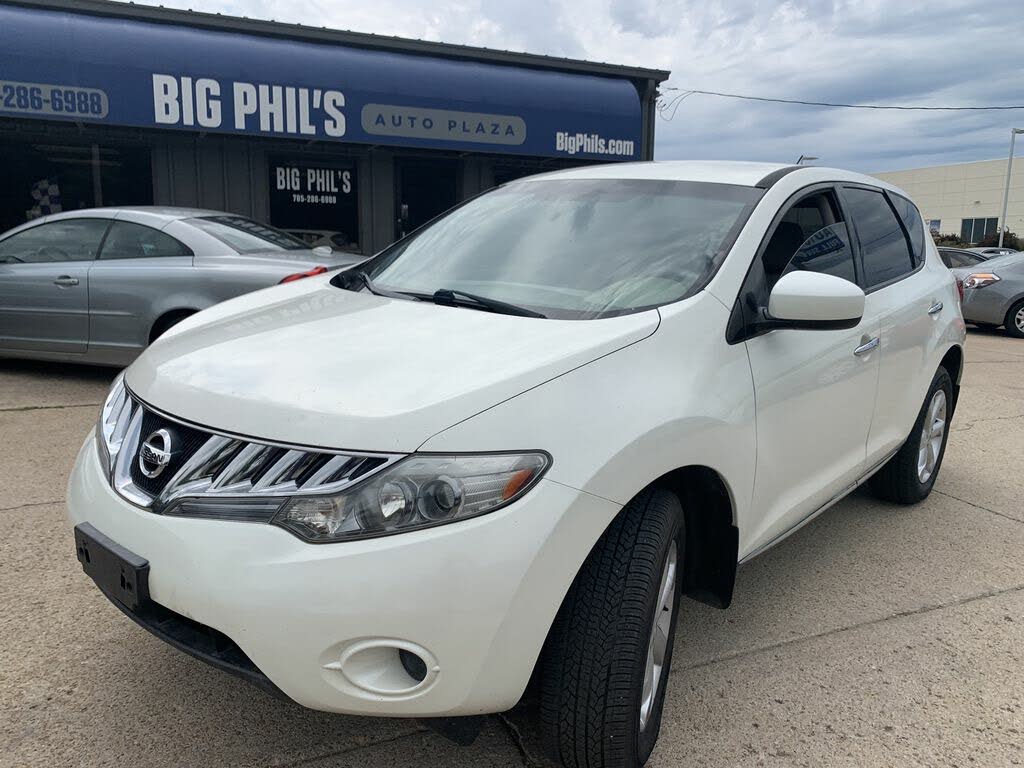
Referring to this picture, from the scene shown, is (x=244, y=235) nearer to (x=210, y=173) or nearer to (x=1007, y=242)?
(x=210, y=173)

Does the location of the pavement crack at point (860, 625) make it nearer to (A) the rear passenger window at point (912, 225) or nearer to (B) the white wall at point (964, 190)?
(A) the rear passenger window at point (912, 225)

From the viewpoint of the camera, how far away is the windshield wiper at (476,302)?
2.45 meters

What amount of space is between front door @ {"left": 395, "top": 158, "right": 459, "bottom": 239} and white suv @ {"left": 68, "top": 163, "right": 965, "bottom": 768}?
11129mm

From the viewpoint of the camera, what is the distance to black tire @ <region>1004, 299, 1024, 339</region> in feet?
41.6

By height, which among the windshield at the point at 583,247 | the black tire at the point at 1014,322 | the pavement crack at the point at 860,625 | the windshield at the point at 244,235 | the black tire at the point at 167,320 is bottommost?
the black tire at the point at 1014,322

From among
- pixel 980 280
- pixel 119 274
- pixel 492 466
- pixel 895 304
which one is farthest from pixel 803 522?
pixel 980 280

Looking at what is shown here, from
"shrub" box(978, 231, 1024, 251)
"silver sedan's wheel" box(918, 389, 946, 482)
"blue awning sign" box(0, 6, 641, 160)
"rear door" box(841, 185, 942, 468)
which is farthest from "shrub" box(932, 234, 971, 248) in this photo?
"rear door" box(841, 185, 942, 468)

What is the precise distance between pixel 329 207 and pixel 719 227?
11334 millimetres

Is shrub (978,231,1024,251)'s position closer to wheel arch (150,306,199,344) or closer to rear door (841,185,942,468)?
rear door (841,185,942,468)

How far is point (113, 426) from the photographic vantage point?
7.41 ft

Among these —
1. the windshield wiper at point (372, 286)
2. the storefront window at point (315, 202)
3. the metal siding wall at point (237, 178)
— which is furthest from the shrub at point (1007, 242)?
the windshield wiper at point (372, 286)

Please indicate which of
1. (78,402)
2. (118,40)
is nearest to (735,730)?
(78,402)

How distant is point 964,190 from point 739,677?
68710 mm

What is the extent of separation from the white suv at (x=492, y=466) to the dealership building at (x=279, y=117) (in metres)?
8.91
